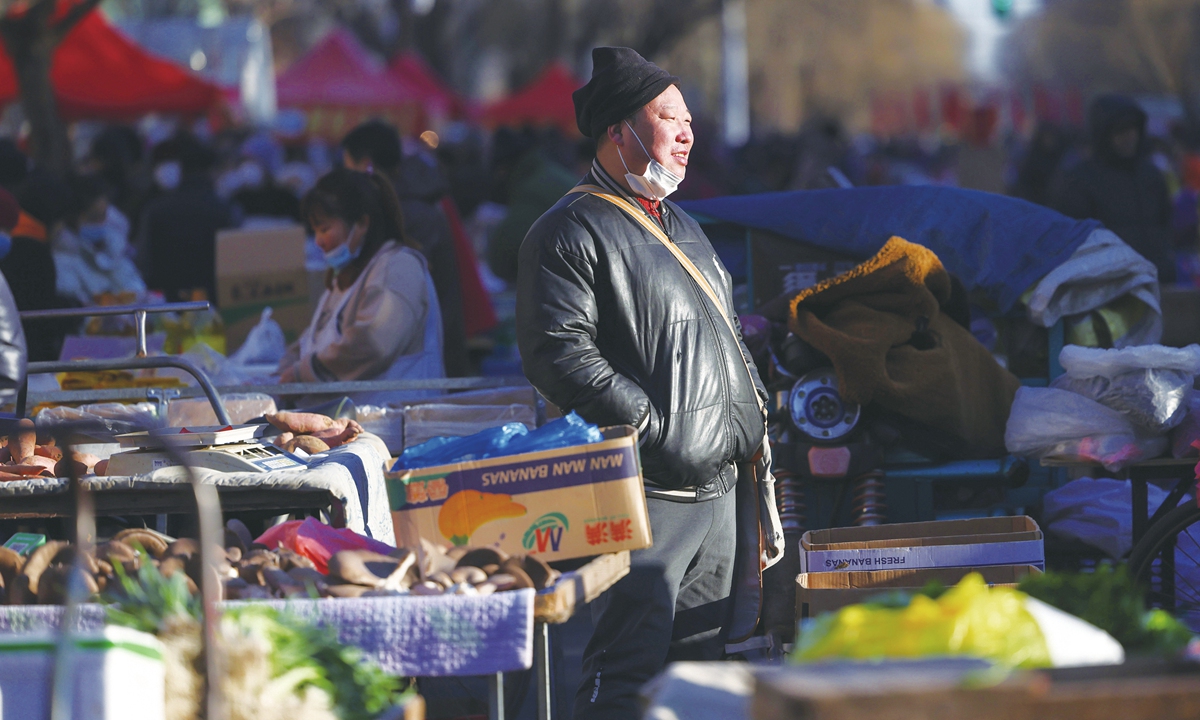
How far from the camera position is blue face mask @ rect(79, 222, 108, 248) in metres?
8.05

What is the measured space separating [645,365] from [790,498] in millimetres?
1766

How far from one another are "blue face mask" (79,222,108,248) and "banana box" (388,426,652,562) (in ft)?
18.2

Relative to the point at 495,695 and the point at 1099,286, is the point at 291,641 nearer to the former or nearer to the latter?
the point at 495,695

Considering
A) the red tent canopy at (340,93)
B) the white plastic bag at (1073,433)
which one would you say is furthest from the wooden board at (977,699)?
the red tent canopy at (340,93)

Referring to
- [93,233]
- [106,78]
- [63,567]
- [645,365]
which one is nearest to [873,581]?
[645,365]

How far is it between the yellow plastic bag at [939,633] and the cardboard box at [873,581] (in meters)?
1.46

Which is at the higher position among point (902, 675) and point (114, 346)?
point (114, 346)

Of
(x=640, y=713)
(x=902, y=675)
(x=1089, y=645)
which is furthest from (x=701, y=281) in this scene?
(x=902, y=675)

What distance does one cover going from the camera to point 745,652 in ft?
15.1

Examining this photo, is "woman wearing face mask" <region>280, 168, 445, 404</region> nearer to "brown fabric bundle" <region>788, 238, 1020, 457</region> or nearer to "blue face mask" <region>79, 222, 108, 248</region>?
"brown fabric bundle" <region>788, 238, 1020, 457</region>

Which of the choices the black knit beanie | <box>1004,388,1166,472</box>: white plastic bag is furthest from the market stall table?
<box>1004,388,1166,472</box>: white plastic bag

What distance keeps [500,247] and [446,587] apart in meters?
5.89

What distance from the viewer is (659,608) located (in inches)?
145

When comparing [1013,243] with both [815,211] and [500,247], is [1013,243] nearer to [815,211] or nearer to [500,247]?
[815,211]
